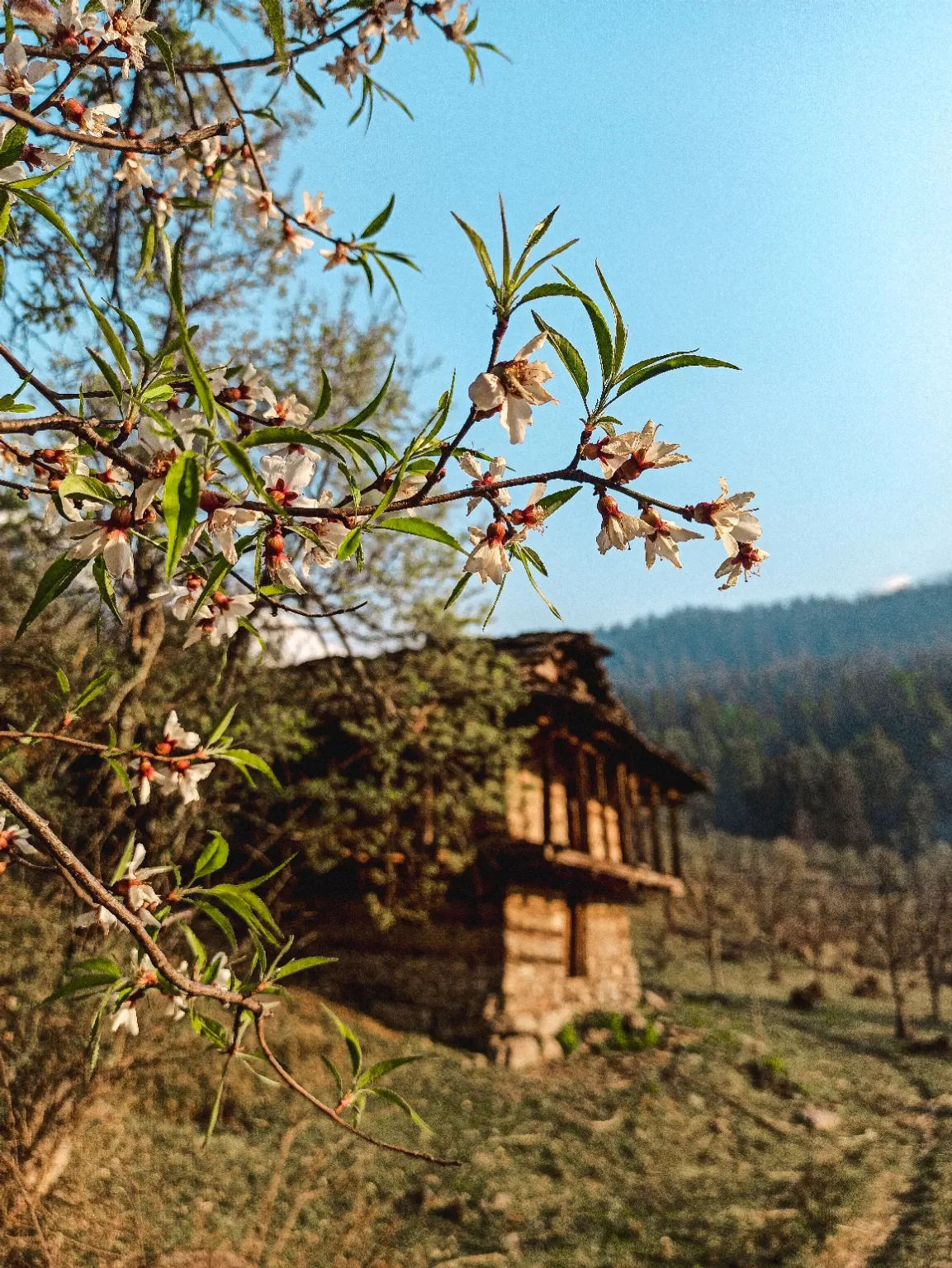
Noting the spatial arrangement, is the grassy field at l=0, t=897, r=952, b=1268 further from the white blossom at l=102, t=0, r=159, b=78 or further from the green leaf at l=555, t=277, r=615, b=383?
the white blossom at l=102, t=0, r=159, b=78

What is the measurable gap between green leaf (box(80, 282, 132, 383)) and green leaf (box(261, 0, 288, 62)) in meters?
0.90

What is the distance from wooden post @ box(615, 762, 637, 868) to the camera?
13922 mm

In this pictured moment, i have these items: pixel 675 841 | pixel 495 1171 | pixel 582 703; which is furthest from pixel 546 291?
pixel 675 841

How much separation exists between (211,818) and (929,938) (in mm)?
17348

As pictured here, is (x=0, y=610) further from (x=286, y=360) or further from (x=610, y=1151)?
(x=610, y=1151)

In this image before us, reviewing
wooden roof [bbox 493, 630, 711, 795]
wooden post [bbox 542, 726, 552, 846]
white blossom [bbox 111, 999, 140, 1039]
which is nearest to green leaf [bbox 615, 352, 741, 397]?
white blossom [bbox 111, 999, 140, 1039]

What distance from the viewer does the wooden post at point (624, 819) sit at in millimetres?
13922

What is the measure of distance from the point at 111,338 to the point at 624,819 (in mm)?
14000

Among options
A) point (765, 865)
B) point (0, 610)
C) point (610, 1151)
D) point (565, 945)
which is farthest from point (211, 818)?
point (765, 865)

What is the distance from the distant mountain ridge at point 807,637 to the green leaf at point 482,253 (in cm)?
14215

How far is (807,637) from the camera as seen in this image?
592ft

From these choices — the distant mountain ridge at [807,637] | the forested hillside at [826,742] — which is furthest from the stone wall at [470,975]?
the distant mountain ridge at [807,637]

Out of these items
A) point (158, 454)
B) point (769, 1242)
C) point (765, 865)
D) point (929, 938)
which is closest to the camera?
point (158, 454)

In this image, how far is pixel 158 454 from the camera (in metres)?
1.11
